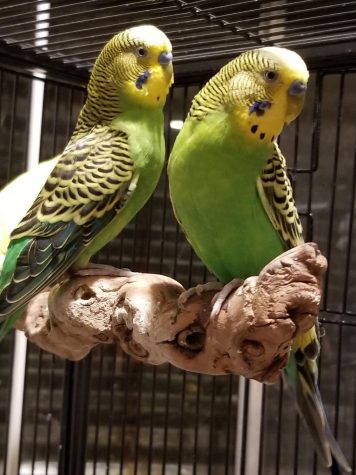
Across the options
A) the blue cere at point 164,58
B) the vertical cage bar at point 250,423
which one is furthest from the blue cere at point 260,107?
the vertical cage bar at point 250,423

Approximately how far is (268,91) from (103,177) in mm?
269

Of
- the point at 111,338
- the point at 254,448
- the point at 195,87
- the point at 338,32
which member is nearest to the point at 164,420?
the point at 254,448

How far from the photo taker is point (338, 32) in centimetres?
112

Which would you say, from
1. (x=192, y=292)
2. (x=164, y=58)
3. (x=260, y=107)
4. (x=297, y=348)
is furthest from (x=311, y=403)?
(x=164, y=58)

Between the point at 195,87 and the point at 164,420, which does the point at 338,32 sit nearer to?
the point at 195,87

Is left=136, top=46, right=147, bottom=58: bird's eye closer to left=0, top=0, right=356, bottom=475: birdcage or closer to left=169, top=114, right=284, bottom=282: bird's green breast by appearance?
left=169, top=114, right=284, bottom=282: bird's green breast

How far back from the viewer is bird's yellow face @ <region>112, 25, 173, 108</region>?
94 centimetres

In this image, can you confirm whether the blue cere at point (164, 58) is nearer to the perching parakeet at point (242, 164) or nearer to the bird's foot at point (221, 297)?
the perching parakeet at point (242, 164)

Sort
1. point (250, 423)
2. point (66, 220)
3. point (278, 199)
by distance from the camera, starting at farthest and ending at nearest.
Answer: point (250, 423) → point (66, 220) → point (278, 199)

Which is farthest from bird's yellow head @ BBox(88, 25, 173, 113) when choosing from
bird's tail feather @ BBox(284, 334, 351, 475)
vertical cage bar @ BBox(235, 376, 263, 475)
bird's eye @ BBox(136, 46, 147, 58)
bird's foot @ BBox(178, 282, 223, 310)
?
vertical cage bar @ BBox(235, 376, 263, 475)

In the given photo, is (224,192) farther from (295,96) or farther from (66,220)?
(66,220)

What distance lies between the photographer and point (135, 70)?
3.18 ft

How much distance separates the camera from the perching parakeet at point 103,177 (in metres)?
0.93

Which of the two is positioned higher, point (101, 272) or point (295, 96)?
point (295, 96)
